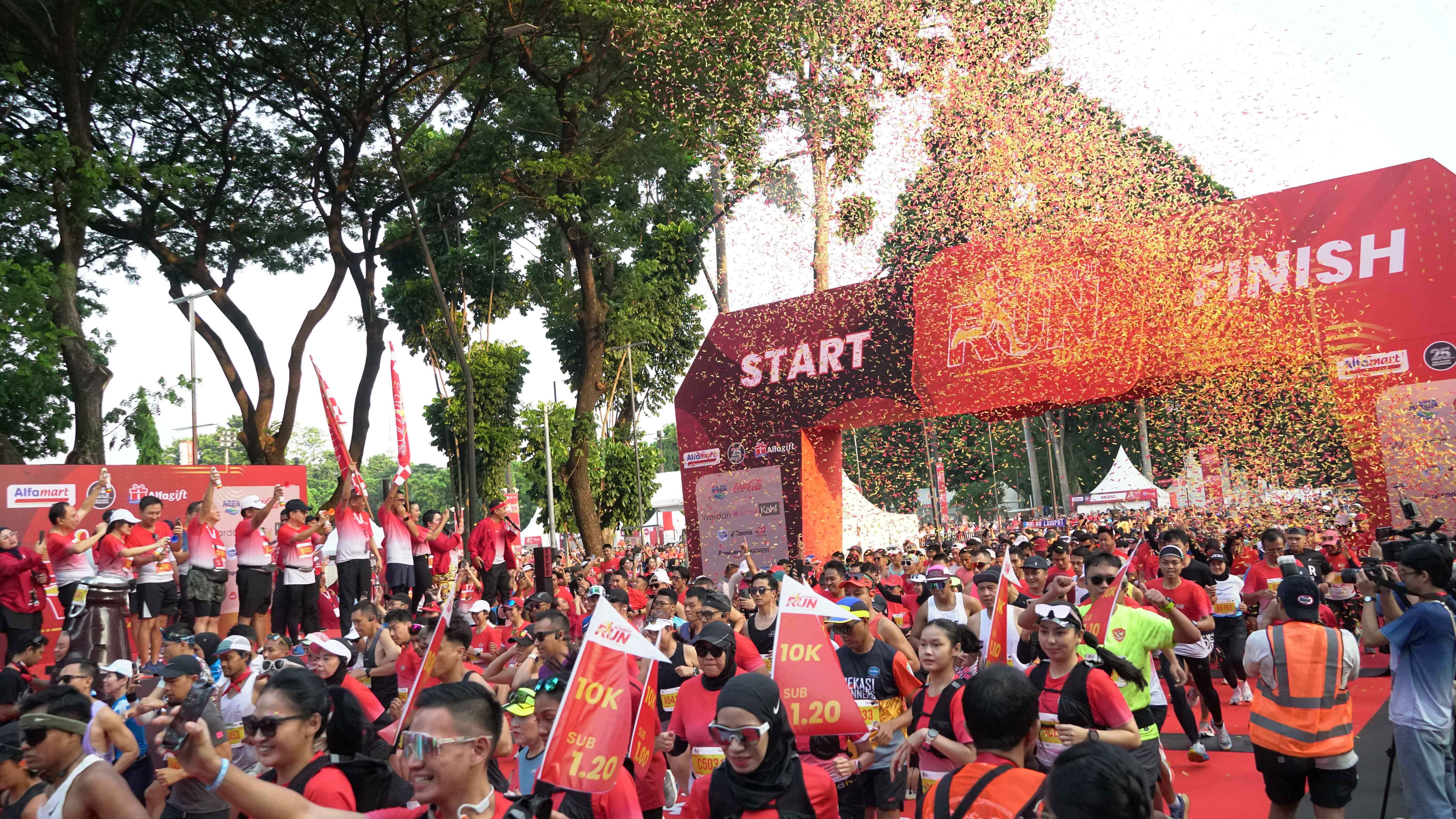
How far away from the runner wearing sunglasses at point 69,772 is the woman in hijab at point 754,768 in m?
2.10

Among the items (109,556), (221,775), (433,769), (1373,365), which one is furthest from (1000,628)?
(1373,365)

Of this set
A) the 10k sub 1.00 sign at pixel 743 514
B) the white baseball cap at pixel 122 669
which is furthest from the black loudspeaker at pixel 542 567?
the white baseball cap at pixel 122 669

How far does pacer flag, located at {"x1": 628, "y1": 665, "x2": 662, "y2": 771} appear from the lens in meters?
5.12

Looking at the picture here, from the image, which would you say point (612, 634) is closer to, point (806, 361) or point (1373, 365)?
point (1373, 365)

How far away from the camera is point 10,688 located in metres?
6.85

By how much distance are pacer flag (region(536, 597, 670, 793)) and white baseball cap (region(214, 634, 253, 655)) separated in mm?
2822

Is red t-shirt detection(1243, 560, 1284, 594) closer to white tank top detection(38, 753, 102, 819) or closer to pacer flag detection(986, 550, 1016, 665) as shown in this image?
pacer flag detection(986, 550, 1016, 665)

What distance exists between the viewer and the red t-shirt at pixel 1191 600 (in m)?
8.92

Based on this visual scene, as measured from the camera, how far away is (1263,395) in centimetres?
1432

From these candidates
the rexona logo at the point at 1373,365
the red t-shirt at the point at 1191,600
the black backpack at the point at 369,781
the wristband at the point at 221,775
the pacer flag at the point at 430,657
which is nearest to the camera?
Answer: the wristband at the point at 221,775

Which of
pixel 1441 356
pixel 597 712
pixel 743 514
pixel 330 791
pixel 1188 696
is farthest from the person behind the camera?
pixel 743 514

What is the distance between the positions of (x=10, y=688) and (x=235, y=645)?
5.39ft

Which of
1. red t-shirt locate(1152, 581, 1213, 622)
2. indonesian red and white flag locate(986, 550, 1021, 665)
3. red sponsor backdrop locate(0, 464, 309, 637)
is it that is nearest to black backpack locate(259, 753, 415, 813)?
indonesian red and white flag locate(986, 550, 1021, 665)

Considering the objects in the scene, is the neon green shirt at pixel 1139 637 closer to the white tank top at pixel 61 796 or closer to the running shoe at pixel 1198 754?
the running shoe at pixel 1198 754
